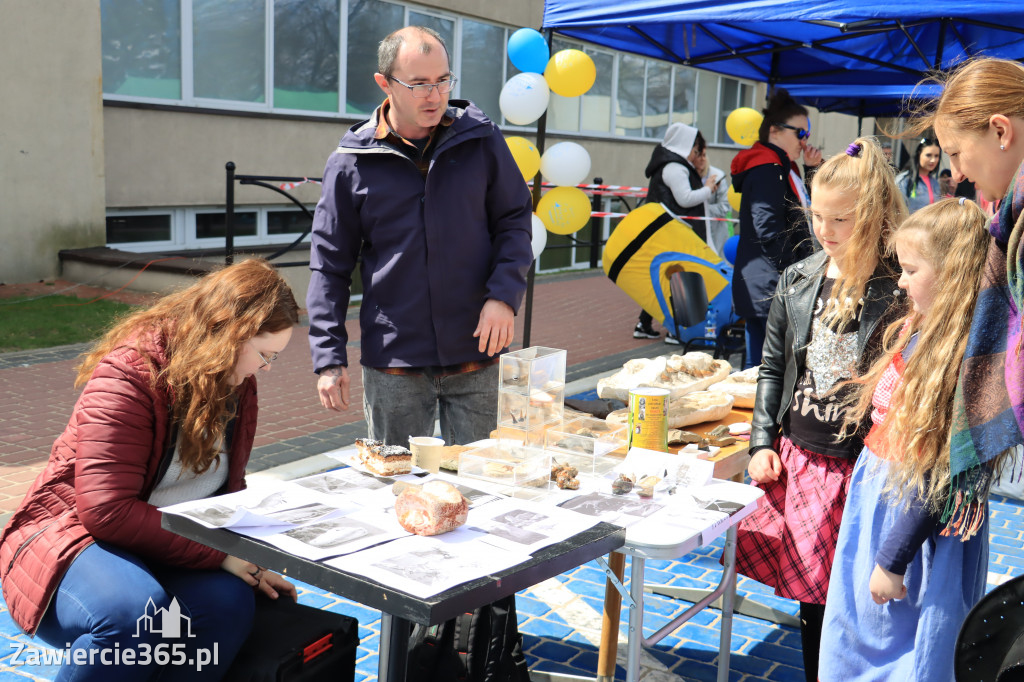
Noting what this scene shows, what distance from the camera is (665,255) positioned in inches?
334

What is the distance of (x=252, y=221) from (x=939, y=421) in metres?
11.0

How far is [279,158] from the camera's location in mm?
11836

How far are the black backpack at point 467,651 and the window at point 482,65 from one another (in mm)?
12332

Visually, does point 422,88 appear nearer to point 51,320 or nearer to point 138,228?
point 51,320

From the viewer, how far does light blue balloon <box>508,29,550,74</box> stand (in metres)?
7.17

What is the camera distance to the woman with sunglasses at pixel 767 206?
5.86 meters

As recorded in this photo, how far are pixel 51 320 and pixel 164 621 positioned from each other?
6.93 m

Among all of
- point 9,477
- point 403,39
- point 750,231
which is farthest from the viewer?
point 750,231

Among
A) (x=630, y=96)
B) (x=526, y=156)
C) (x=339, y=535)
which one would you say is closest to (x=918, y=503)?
(x=339, y=535)

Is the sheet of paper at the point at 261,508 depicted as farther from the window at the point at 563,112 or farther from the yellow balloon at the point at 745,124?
the window at the point at 563,112

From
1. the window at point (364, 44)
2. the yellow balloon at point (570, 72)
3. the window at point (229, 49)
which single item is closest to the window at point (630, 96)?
the window at point (364, 44)

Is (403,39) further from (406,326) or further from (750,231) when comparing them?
(750,231)

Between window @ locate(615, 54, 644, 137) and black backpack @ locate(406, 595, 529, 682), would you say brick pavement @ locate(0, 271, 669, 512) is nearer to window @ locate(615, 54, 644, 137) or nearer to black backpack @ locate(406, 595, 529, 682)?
black backpack @ locate(406, 595, 529, 682)

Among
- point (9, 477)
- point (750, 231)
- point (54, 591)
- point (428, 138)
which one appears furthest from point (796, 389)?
point (9, 477)
